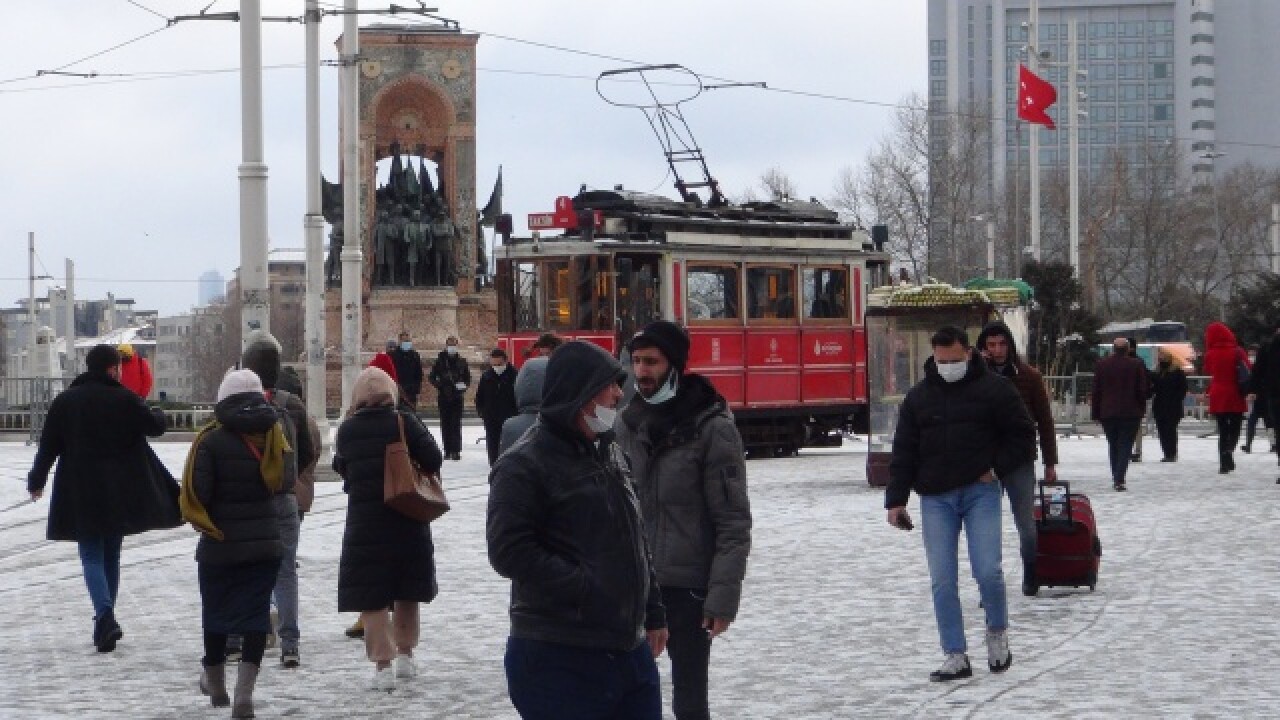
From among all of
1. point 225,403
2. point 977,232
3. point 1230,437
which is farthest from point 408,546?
point 977,232

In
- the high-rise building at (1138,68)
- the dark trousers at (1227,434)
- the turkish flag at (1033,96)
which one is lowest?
the dark trousers at (1227,434)

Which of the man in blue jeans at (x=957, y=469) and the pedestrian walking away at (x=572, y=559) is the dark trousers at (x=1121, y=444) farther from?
the pedestrian walking away at (x=572, y=559)

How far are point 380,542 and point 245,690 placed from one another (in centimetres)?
123

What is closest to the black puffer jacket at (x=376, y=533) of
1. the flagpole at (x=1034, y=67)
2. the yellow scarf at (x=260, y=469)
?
the yellow scarf at (x=260, y=469)

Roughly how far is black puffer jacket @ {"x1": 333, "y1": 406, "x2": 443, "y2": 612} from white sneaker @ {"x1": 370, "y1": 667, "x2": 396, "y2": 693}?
0.31m

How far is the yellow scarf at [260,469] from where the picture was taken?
1064 centimetres

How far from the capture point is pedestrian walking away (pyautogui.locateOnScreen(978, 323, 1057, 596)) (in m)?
13.8

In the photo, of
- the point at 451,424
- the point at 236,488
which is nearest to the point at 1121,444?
the point at 451,424

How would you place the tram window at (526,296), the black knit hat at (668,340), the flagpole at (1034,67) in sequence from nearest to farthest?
the black knit hat at (668,340)
the tram window at (526,296)
the flagpole at (1034,67)

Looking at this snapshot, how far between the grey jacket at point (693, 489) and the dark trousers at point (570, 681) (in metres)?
1.66

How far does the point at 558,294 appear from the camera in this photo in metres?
32.3

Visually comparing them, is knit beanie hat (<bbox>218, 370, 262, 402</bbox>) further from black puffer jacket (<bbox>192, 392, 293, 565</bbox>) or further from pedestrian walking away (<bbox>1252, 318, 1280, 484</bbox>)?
pedestrian walking away (<bbox>1252, 318, 1280, 484</bbox>)

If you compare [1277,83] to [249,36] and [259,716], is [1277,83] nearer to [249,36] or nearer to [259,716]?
[249,36]

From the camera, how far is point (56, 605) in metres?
15.3
